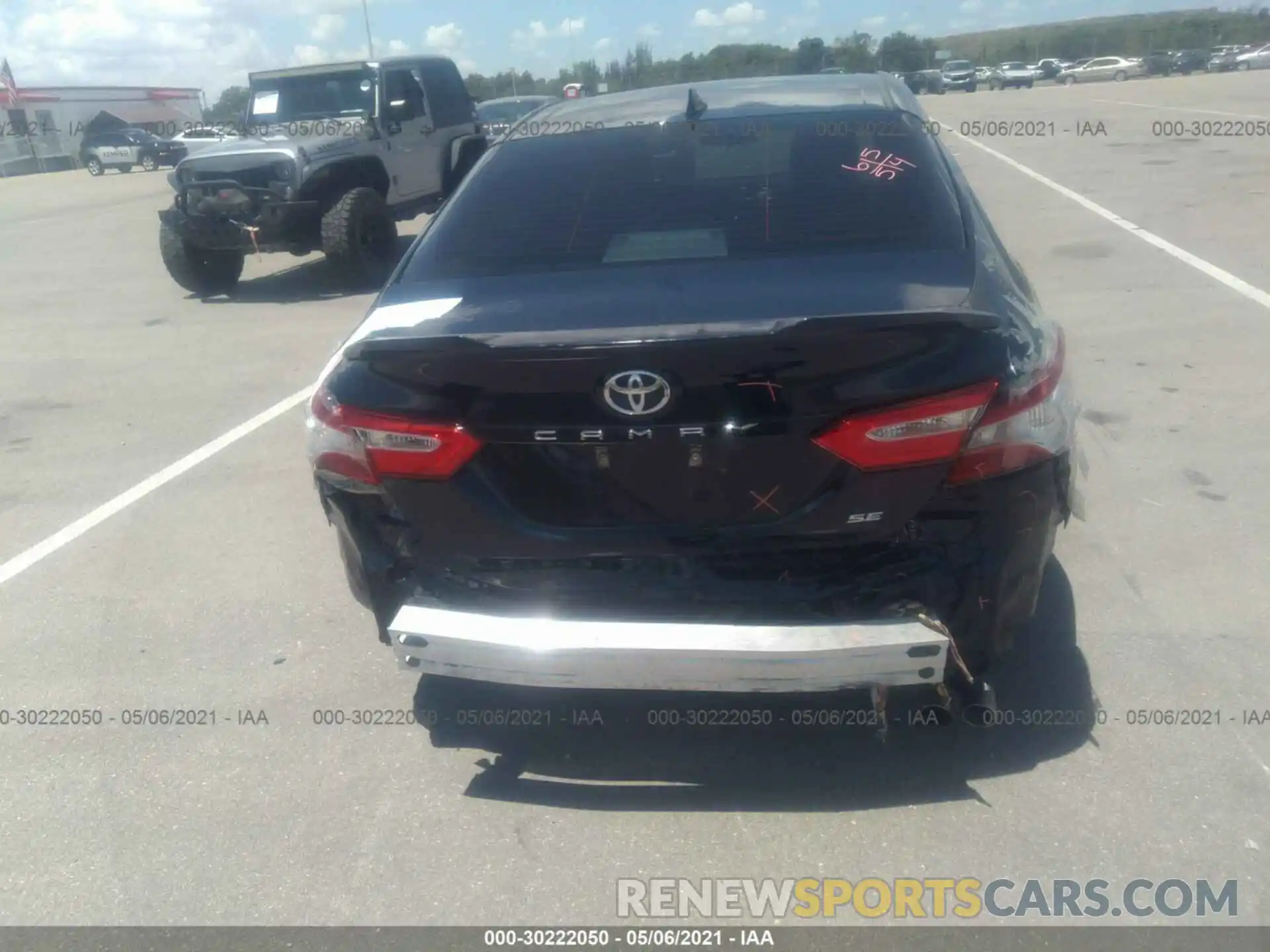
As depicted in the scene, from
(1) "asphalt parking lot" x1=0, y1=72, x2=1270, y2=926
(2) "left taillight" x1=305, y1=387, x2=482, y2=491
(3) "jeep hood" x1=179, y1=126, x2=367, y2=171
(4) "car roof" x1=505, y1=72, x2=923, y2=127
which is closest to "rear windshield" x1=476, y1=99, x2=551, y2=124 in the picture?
(3) "jeep hood" x1=179, y1=126, x2=367, y2=171

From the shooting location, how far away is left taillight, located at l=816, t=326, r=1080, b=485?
257cm

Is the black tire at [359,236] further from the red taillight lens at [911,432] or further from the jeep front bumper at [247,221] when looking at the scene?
the red taillight lens at [911,432]

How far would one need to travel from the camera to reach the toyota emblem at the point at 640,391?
260cm

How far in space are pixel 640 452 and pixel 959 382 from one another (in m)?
0.74

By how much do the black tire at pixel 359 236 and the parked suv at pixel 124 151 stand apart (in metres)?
31.4

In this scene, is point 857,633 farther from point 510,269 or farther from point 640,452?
point 510,269

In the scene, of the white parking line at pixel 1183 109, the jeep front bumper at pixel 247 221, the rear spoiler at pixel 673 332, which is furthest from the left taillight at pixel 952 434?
the white parking line at pixel 1183 109

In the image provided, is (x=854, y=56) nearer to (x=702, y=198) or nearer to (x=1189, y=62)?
(x=702, y=198)

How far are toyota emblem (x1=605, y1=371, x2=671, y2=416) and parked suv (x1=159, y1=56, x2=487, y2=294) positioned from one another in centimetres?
789

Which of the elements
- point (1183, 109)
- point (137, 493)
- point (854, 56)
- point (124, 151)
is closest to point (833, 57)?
point (854, 56)

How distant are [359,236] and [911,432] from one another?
8.97 m

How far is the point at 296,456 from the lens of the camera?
593cm

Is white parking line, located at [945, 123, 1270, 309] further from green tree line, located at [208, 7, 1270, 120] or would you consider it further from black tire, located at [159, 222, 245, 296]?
black tire, located at [159, 222, 245, 296]
